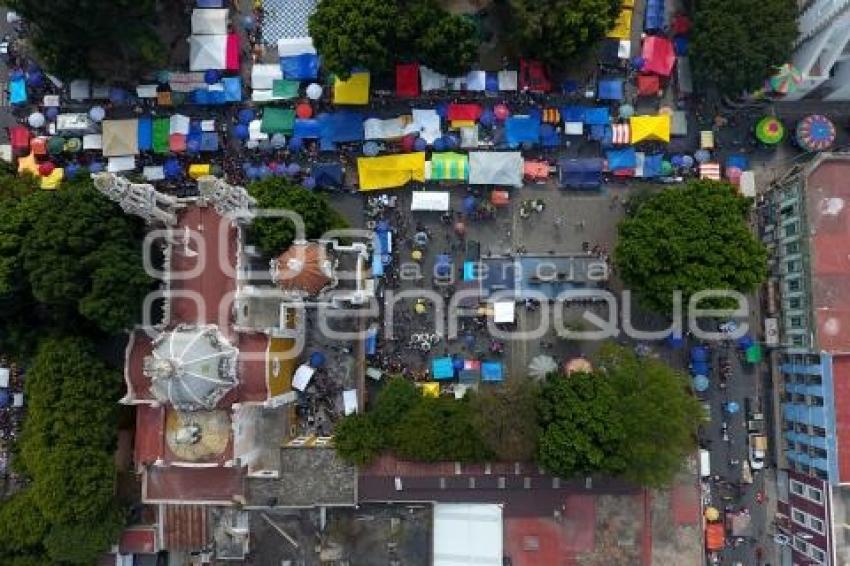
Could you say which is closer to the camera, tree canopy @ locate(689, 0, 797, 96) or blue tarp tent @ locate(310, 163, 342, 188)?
tree canopy @ locate(689, 0, 797, 96)

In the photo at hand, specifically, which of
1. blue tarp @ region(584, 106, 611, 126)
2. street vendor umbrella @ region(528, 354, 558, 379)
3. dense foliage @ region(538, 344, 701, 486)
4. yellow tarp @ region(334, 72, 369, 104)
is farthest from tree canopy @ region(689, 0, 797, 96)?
yellow tarp @ region(334, 72, 369, 104)

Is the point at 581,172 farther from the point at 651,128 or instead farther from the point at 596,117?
the point at 651,128

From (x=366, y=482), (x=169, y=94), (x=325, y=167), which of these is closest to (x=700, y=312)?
(x=366, y=482)

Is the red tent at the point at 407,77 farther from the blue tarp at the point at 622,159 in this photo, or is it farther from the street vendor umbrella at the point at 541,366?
the street vendor umbrella at the point at 541,366

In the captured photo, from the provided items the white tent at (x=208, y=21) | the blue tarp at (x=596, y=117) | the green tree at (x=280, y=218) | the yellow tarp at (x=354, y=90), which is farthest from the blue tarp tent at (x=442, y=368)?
the white tent at (x=208, y=21)

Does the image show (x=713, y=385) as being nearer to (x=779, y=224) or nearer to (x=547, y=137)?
(x=779, y=224)

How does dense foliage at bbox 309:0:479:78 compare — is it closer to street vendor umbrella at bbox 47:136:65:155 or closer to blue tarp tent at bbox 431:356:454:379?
street vendor umbrella at bbox 47:136:65:155

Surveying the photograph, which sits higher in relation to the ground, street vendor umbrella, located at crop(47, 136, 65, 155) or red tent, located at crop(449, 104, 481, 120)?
red tent, located at crop(449, 104, 481, 120)
